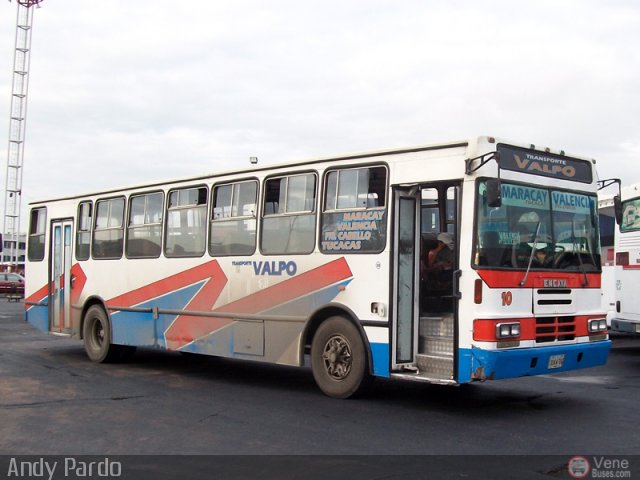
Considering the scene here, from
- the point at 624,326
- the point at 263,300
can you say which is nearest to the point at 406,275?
the point at 263,300

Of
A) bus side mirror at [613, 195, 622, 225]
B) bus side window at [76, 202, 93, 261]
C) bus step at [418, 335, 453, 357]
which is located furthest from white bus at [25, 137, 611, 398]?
bus side window at [76, 202, 93, 261]

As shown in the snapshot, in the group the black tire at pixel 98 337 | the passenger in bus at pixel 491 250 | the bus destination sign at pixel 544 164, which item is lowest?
the black tire at pixel 98 337

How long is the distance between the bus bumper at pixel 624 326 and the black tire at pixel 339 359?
6666 mm

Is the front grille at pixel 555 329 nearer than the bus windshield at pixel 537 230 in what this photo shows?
No

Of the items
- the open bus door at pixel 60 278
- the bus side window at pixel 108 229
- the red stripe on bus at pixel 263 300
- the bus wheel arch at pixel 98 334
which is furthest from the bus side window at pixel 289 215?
the open bus door at pixel 60 278

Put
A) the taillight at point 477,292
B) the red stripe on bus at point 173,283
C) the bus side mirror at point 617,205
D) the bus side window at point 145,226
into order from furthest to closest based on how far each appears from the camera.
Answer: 1. the bus side window at point 145,226
2. the red stripe on bus at point 173,283
3. the bus side mirror at point 617,205
4. the taillight at point 477,292

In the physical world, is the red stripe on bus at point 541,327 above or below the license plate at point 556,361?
above

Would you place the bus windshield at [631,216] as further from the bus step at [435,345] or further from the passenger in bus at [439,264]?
the bus step at [435,345]

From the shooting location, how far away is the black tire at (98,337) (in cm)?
1354

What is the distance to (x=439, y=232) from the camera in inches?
387

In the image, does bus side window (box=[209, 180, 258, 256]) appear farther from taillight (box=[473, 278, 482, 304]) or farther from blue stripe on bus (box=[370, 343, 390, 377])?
taillight (box=[473, 278, 482, 304])

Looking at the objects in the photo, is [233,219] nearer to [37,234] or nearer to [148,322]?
[148,322]

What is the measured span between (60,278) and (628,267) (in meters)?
10.9

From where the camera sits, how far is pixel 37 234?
15719 mm
